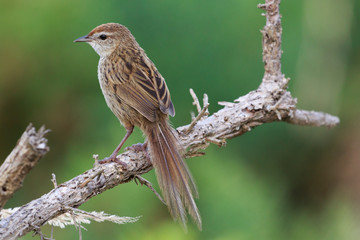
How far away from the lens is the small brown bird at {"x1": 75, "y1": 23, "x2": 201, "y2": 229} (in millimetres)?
2594

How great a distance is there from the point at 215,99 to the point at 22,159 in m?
2.89

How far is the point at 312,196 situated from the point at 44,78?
2.72 metres

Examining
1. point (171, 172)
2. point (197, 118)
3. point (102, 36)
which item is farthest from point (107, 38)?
point (171, 172)

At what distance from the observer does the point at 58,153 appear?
5.13 m

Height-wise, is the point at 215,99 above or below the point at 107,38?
below

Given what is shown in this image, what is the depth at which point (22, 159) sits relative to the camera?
6.12 feet

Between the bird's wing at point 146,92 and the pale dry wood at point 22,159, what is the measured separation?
1.05m

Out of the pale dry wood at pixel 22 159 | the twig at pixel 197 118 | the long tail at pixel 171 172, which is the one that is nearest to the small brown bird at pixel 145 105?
the long tail at pixel 171 172

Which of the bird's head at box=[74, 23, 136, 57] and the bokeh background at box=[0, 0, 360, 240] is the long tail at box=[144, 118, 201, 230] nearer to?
the bird's head at box=[74, 23, 136, 57]

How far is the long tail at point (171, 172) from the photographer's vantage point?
253 cm

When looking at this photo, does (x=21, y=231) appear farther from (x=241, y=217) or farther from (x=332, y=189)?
(x=332, y=189)

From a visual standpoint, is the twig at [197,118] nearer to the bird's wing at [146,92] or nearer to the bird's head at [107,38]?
the bird's wing at [146,92]

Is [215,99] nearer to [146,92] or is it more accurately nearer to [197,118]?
[146,92]

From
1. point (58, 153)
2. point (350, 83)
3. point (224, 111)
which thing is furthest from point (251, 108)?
point (58, 153)
